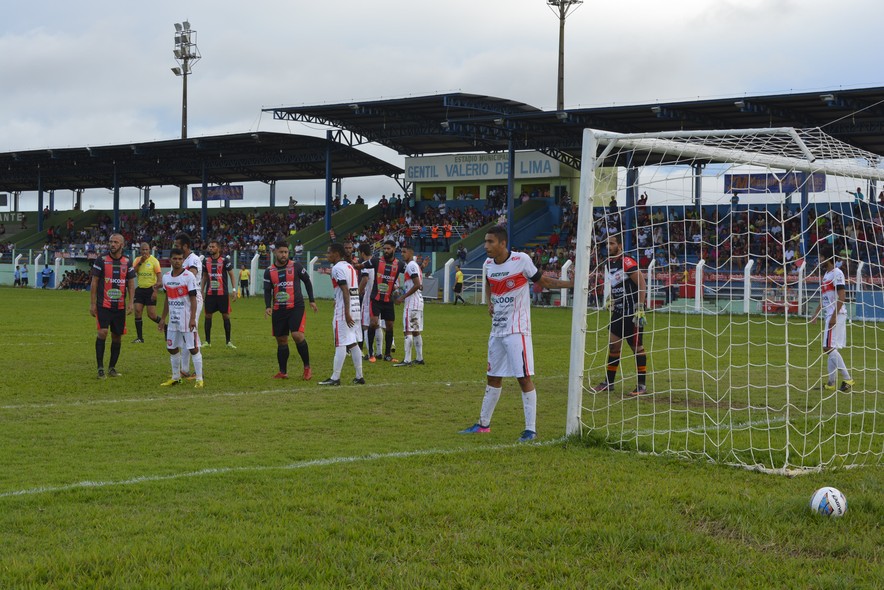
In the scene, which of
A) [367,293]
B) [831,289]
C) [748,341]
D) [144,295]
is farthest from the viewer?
[144,295]

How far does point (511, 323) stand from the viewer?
852 cm

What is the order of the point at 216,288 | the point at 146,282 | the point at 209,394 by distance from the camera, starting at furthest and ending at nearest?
the point at 216,288 → the point at 146,282 → the point at 209,394

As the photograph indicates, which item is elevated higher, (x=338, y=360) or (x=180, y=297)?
(x=180, y=297)

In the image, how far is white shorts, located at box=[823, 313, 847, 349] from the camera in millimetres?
12286

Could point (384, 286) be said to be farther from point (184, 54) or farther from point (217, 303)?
point (184, 54)

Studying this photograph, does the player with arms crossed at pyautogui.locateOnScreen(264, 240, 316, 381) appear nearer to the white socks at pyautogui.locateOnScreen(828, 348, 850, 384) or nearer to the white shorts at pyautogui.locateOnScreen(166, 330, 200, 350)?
the white shorts at pyautogui.locateOnScreen(166, 330, 200, 350)

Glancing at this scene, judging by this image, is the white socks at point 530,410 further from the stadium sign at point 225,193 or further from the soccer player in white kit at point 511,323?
the stadium sign at point 225,193

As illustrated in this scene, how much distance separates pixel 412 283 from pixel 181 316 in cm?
422

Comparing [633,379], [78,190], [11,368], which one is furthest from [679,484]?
[78,190]

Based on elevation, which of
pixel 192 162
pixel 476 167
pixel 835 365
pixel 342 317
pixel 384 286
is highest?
pixel 192 162

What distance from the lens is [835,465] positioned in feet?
24.2

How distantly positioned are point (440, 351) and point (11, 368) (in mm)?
7405

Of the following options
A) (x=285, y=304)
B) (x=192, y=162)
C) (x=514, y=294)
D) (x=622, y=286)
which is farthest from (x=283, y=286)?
(x=192, y=162)

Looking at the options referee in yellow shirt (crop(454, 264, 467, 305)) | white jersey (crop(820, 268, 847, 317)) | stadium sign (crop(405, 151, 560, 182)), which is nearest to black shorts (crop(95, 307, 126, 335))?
white jersey (crop(820, 268, 847, 317))
